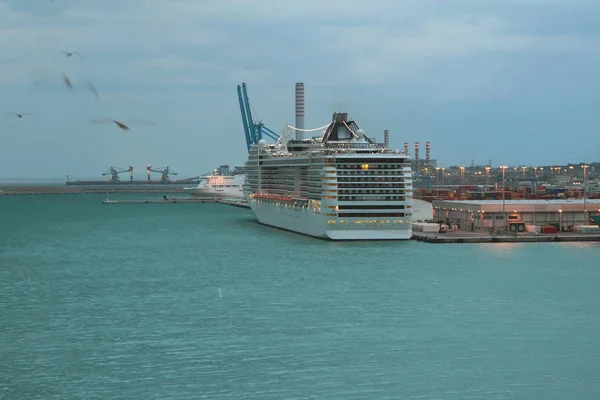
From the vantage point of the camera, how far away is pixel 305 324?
64.7 ft

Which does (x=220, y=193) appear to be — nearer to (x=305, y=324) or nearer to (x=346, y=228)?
(x=346, y=228)

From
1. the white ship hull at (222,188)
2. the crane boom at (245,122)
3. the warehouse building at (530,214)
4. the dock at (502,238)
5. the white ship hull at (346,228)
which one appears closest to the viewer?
the white ship hull at (346,228)

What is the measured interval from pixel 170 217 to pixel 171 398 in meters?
52.5

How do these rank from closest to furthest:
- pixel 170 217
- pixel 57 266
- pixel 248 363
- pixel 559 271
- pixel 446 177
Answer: pixel 248 363 < pixel 559 271 < pixel 57 266 < pixel 170 217 < pixel 446 177

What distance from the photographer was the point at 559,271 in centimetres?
2891

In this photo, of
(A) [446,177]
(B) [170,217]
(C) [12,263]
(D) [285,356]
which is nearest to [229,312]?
(D) [285,356]

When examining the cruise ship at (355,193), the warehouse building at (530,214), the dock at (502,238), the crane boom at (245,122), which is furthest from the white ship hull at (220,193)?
the dock at (502,238)

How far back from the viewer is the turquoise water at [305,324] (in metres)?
15.1

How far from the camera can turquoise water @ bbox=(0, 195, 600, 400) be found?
49.6 ft

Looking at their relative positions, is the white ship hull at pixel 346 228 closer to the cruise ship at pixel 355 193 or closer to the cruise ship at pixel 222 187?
the cruise ship at pixel 355 193

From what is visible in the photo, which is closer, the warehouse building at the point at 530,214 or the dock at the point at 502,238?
the dock at the point at 502,238

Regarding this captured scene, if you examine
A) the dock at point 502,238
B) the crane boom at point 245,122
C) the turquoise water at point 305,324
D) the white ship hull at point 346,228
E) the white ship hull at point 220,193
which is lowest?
the turquoise water at point 305,324

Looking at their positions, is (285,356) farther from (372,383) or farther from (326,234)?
(326,234)

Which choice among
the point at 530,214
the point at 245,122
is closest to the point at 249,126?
the point at 245,122
